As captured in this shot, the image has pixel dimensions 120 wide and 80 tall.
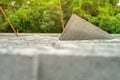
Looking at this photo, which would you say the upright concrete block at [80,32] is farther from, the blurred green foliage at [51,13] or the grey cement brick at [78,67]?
the blurred green foliage at [51,13]

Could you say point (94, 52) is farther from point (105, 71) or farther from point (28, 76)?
point (28, 76)

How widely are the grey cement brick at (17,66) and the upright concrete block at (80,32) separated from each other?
1574 millimetres

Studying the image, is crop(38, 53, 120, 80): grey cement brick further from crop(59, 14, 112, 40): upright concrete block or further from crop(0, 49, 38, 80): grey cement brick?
crop(59, 14, 112, 40): upright concrete block

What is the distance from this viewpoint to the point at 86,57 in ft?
2.03

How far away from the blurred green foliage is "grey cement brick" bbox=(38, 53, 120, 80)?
7454 millimetres

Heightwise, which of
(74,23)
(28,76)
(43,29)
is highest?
(28,76)

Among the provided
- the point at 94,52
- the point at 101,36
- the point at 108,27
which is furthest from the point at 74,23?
the point at 108,27

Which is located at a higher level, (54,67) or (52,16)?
(54,67)

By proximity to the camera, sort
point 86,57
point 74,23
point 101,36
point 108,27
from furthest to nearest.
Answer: point 108,27
point 74,23
point 101,36
point 86,57

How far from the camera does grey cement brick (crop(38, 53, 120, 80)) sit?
622 millimetres

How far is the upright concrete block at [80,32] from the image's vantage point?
233 centimetres

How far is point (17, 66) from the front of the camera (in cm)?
65

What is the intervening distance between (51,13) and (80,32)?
6.34 m

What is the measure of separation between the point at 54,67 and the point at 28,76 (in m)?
0.06
